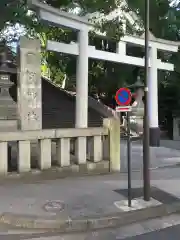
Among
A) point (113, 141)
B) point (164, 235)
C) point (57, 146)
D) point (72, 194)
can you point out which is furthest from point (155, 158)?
point (164, 235)

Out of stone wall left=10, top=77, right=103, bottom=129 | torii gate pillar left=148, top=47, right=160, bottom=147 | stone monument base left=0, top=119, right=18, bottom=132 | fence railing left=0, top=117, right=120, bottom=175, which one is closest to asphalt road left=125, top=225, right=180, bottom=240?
fence railing left=0, top=117, right=120, bottom=175

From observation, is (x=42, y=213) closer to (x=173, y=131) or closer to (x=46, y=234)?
(x=46, y=234)

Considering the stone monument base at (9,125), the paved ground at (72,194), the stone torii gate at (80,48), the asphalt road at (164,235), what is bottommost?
the asphalt road at (164,235)

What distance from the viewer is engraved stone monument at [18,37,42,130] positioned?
966cm

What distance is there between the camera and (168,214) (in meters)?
7.18

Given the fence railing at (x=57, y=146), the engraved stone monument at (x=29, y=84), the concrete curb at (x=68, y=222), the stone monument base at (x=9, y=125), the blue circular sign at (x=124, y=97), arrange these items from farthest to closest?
the stone monument base at (x=9, y=125) → the engraved stone monument at (x=29, y=84) → the fence railing at (x=57, y=146) → the blue circular sign at (x=124, y=97) → the concrete curb at (x=68, y=222)

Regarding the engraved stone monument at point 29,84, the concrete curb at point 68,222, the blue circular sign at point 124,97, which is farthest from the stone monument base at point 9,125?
the concrete curb at point 68,222

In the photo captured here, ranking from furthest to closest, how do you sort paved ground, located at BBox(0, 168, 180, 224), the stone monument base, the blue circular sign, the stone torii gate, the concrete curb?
the stone torii gate < the stone monument base < the blue circular sign < paved ground, located at BBox(0, 168, 180, 224) < the concrete curb

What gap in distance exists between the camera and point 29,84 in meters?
9.78

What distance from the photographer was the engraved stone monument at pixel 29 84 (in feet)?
31.7

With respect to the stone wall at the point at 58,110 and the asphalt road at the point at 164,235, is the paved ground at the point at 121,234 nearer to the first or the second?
the asphalt road at the point at 164,235

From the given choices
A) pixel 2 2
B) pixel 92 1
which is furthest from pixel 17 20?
pixel 92 1

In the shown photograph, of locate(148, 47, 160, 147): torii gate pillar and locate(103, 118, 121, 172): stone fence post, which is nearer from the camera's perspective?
locate(103, 118, 121, 172): stone fence post

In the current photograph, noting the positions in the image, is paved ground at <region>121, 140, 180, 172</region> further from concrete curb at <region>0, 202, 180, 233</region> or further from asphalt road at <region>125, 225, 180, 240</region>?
asphalt road at <region>125, 225, 180, 240</region>
